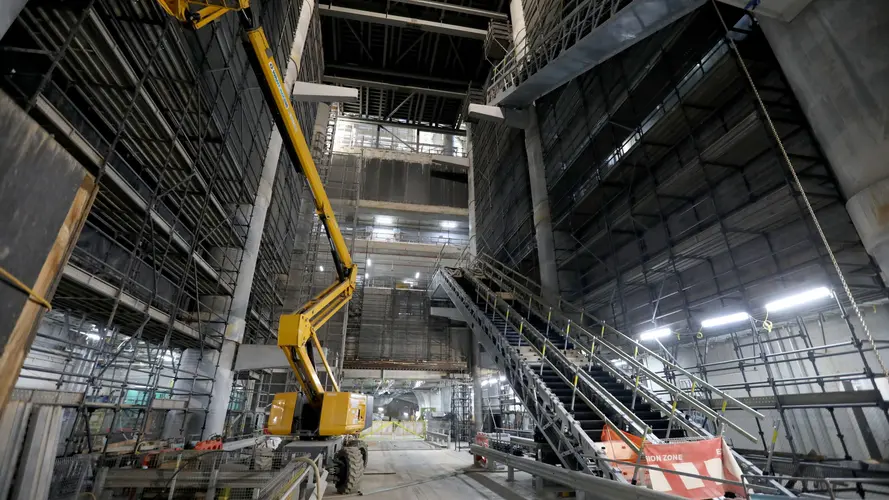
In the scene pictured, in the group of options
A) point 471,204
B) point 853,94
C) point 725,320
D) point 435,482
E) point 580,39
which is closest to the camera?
point 853,94

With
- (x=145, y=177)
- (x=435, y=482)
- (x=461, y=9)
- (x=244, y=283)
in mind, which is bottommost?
(x=435, y=482)

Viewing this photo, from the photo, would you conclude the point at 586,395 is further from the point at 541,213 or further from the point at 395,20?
the point at 395,20

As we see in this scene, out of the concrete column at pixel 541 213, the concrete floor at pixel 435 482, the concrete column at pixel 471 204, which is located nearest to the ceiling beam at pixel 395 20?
the concrete column at pixel 471 204

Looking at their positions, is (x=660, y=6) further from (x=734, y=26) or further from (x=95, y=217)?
(x=95, y=217)

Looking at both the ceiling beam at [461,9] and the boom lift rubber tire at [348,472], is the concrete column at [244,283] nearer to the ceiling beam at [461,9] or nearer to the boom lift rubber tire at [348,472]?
the boom lift rubber tire at [348,472]

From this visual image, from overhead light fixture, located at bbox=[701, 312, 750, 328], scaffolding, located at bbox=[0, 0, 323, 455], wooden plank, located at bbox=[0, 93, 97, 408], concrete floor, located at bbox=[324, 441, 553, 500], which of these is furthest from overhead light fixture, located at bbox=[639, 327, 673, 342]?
scaffolding, located at bbox=[0, 0, 323, 455]

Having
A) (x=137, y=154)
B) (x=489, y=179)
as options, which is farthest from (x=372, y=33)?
(x=137, y=154)

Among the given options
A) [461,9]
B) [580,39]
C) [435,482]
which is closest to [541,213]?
[580,39]

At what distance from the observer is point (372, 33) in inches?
1083

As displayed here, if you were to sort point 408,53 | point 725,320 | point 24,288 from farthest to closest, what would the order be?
point 408,53
point 725,320
point 24,288

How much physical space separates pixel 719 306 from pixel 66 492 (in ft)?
38.9

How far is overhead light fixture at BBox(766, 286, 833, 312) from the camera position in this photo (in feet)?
23.3

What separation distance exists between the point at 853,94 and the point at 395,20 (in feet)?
76.5

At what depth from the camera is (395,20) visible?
930 inches
